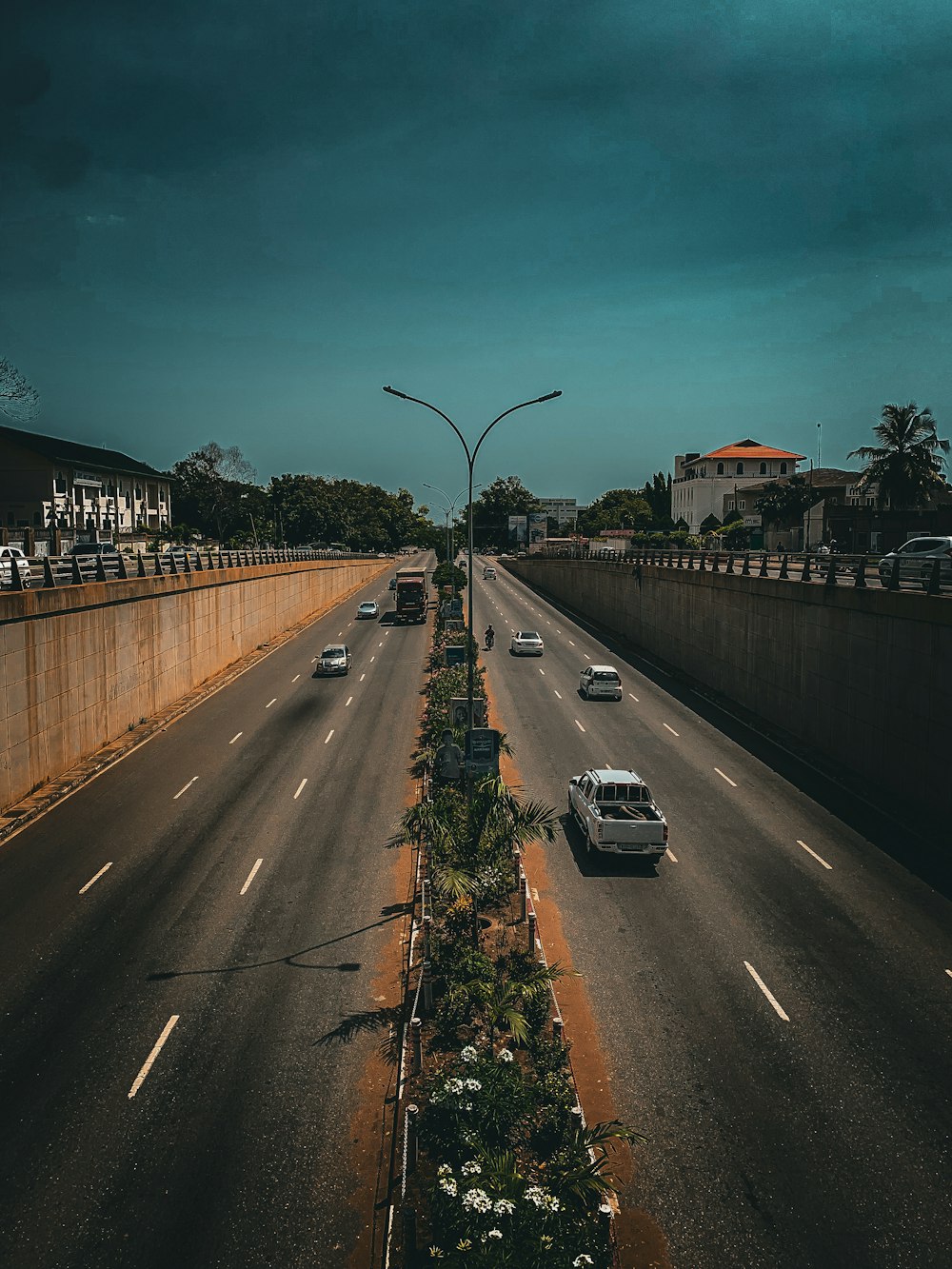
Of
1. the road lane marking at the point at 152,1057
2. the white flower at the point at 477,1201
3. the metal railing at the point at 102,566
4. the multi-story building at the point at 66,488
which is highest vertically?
the multi-story building at the point at 66,488

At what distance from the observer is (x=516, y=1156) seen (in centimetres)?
1023

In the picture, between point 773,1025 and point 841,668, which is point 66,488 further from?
point 773,1025

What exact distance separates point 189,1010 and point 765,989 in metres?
9.70

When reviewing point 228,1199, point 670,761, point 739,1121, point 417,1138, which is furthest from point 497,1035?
point 670,761

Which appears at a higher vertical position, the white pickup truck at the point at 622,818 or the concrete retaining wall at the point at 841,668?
the concrete retaining wall at the point at 841,668

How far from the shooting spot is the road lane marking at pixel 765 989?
44.5 ft

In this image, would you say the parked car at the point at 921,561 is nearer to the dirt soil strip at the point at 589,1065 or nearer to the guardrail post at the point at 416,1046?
the dirt soil strip at the point at 589,1065

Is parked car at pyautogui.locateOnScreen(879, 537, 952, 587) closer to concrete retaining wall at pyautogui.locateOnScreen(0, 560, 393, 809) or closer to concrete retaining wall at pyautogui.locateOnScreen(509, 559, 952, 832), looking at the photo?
concrete retaining wall at pyautogui.locateOnScreen(509, 559, 952, 832)

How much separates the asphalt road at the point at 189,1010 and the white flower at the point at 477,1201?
1.83 metres

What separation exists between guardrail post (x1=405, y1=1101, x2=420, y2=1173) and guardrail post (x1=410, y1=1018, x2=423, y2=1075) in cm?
147

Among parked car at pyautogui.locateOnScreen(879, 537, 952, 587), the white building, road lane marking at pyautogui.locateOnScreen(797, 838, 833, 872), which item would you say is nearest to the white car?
parked car at pyautogui.locateOnScreen(879, 537, 952, 587)

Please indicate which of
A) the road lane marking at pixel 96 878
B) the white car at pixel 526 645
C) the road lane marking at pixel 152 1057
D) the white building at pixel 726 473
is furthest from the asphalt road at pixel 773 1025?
the white building at pixel 726 473

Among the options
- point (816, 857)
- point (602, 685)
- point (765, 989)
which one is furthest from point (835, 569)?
point (765, 989)

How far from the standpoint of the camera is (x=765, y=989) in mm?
14312
